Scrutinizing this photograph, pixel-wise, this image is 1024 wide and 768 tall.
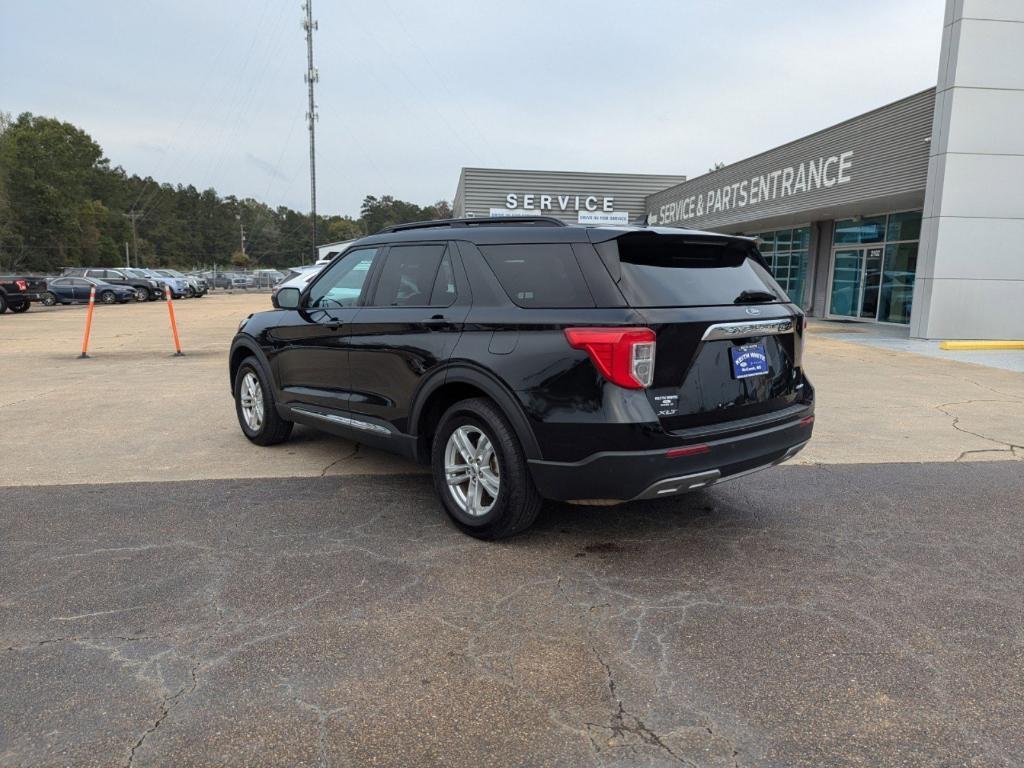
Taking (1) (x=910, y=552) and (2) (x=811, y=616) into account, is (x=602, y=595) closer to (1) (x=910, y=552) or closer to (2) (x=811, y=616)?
(2) (x=811, y=616)

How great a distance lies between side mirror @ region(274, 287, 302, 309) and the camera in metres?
5.64

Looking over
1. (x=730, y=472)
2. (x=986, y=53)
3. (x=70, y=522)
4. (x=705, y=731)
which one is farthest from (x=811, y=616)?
(x=986, y=53)

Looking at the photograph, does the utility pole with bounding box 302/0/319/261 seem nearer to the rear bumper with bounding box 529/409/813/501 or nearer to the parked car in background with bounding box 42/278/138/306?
the parked car in background with bounding box 42/278/138/306

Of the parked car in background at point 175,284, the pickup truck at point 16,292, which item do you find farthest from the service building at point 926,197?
the parked car in background at point 175,284

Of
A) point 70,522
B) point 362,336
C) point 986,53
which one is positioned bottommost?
point 70,522

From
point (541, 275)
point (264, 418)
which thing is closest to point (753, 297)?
point (541, 275)

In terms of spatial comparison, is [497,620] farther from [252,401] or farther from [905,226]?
[905,226]

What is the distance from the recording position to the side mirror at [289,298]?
564cm

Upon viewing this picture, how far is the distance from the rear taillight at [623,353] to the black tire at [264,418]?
137 inches

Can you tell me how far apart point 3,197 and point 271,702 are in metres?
74.5

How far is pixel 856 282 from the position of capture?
22188 mm

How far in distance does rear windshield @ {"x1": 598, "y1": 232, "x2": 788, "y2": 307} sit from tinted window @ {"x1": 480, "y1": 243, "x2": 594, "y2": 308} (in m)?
0.19

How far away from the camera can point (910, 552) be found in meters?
4.02

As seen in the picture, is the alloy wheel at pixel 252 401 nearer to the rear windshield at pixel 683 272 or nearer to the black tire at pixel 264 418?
the black tire at pixel 264 418
